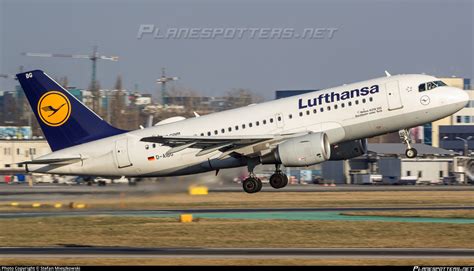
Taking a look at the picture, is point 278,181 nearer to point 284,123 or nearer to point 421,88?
point 284,123

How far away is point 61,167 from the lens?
157 ft

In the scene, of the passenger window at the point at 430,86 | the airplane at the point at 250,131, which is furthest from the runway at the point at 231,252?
the passenger window at the point at 430,86

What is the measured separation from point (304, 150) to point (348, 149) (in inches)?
163

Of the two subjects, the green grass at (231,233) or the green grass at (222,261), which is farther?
the green grass at (231,233)

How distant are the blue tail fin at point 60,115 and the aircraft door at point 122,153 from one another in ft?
3.61

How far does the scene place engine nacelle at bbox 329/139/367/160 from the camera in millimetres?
46500

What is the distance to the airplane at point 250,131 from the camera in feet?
142

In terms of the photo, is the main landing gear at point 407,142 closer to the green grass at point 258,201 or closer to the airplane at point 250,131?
the airplane at point 250,131

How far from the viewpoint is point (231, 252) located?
102 feet

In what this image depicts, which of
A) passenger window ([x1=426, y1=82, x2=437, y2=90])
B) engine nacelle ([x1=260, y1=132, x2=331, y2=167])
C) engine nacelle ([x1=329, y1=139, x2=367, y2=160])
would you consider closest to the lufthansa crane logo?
engine nacelle ([x1=260, y1=132, x2=331, y2=167])

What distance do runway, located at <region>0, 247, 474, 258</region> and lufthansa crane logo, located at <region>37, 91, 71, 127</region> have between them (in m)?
16.9

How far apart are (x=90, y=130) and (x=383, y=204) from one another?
61.5 ft

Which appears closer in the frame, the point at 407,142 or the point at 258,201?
the point at 407,142

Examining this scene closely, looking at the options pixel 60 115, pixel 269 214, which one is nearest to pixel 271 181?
pixel 269 214
